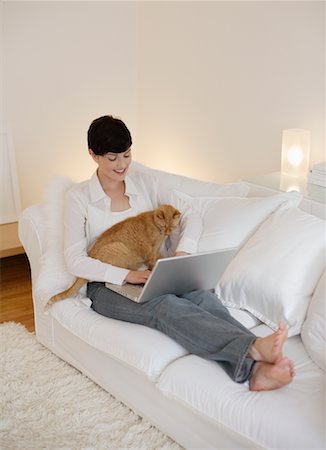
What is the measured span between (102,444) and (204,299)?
600 mm

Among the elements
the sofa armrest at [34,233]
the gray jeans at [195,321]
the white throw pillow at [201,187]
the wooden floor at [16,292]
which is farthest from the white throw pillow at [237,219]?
the wooden floor at [16,292]

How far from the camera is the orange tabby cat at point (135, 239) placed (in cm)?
224

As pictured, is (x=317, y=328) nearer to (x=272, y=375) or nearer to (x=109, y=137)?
(x=272, y=375)

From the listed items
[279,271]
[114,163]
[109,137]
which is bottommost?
[279,271]

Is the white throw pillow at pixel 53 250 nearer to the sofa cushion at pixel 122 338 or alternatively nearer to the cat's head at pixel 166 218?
the sofa cushion at pixel 122 338

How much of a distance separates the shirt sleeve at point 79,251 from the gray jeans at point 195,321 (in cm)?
8

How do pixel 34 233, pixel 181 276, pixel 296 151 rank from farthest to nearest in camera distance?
pixel 296 151, pixel 34 233, pixel 181 276

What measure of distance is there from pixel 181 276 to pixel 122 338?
0.30m

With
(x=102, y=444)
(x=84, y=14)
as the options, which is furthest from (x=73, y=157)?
(x=102, y=444)

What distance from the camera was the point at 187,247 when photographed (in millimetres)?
2287

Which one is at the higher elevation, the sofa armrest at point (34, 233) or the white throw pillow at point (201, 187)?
the white throw pillow at point (201, 187)

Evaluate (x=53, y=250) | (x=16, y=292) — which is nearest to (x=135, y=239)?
(x=53, y=250)

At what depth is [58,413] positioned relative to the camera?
2.16m

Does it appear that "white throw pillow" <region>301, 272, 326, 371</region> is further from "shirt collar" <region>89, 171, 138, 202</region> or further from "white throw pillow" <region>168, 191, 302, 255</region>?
"shirt collar" <region>89, 171, 138, 202</region>
